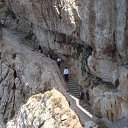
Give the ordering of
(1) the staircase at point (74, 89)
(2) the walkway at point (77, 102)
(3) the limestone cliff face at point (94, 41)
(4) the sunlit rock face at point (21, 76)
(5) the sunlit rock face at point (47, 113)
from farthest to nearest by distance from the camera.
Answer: (4) the sunlit rock face at point (21, 76) → (1) the staircase at point (74, 89) → (5) the sunlit rock face at point (47, 113) → (2) the walkway at point (77, 102) → (3) the limestone cliff face at point (94, 41)

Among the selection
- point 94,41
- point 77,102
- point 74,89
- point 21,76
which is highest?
point 94,41

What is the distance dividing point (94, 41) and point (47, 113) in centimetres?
570

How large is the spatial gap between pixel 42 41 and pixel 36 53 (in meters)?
1.80

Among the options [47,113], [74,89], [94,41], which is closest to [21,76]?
[74,89]

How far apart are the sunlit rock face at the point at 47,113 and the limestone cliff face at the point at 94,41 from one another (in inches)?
70.2

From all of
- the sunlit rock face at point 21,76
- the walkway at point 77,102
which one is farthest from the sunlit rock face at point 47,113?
the sunlit rock face at point 21,76

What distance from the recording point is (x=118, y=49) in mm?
27656

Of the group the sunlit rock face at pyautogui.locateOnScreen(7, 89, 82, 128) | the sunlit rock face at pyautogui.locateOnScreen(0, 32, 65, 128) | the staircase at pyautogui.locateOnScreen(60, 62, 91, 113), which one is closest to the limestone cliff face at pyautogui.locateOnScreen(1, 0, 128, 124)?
the staircase at pyautogui.locateOnScreen(60, 62, 91, 113)

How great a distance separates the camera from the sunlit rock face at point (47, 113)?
29.4 metres

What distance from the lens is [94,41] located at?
98.5 feet

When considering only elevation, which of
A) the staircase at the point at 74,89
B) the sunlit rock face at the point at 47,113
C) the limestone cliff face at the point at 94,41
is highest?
the limestone cliff face at the point at 94,41

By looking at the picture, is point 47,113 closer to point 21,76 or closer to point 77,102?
point 77,102

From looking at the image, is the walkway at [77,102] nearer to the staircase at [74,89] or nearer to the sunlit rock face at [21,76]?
the staircase at [74,89]

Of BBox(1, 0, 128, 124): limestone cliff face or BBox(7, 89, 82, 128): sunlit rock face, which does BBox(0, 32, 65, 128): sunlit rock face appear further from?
BBox(1, 0, 128, 124): limestone cliff face
